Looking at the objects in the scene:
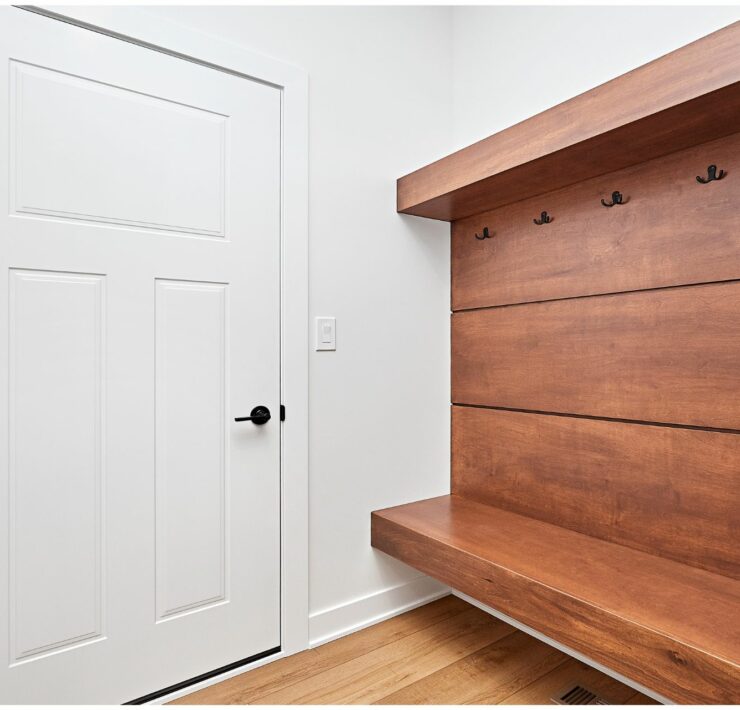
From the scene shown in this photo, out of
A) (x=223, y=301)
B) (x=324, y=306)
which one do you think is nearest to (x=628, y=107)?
(x=324, y=306)

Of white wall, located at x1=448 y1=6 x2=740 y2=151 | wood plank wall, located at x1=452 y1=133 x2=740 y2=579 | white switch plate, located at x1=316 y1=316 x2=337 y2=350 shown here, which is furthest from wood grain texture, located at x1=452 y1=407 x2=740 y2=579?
white wall, located at x1=448 y1=6 x2=740 y2=151

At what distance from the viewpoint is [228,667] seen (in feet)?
5.68

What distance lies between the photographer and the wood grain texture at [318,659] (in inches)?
64.3

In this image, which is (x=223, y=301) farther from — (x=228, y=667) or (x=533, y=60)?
(x=533, y=60)

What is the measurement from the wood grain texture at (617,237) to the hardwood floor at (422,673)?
1.22m

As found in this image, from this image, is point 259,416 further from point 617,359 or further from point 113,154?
point 617,359

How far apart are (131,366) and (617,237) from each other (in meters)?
1.52

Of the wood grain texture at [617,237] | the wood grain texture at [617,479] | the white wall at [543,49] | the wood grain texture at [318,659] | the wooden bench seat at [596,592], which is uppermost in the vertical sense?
the white wall at [543,49]

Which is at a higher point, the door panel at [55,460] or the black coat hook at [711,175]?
the black coat hook at [711,175]

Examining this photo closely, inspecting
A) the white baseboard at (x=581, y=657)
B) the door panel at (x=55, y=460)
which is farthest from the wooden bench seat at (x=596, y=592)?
the door panel at (x=55, y=460)

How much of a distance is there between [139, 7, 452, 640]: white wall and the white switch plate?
0.08 ft

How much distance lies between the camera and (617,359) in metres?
1.66

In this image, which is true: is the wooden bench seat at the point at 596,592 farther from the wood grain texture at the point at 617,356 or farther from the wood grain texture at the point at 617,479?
the wood grain texture at the point at 617,356

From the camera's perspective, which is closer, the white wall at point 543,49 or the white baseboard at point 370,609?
the white wall at point 543,49
